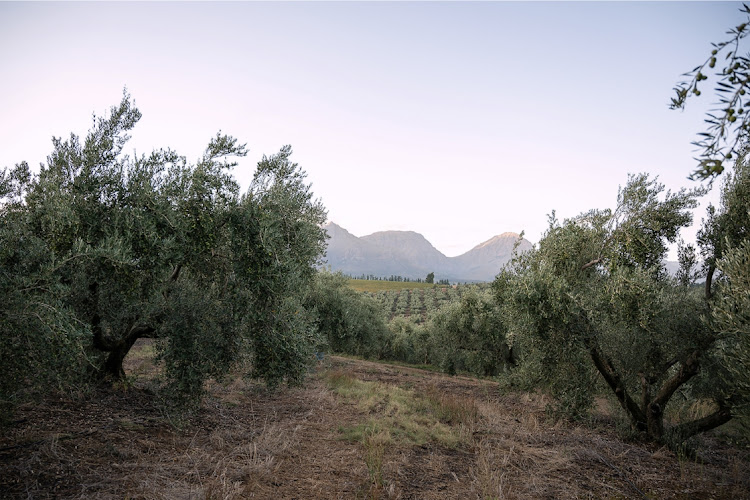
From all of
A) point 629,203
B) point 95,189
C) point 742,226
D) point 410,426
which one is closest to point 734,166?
point 742,226

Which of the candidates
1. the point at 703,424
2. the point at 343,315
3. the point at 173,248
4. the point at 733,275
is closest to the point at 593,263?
the point at 733,275

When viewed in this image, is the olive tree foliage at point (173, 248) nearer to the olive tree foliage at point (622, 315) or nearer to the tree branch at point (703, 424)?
the olive tree foliage at point (622, 315)

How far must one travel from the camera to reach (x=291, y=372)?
996 centimetres

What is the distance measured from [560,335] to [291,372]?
26.9ft

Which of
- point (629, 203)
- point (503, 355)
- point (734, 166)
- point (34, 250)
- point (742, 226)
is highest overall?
point (734, 166)

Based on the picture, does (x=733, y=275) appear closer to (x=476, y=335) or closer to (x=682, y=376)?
(x=682, y=376)

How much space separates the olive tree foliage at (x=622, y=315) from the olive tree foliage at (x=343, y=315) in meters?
21.6

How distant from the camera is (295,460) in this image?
984 cm

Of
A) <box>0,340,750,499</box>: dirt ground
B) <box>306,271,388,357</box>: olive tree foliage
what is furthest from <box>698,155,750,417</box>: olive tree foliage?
<box>306,271,388,357</box>: olive tree foliage

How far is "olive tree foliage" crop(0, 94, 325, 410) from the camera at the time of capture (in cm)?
840

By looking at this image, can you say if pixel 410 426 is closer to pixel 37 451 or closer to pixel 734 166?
pixel 37 451

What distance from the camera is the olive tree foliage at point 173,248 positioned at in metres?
8.40

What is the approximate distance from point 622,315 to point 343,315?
26.4 meters

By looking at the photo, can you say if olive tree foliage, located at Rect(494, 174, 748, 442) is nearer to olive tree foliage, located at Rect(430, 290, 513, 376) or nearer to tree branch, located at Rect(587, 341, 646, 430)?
tree branch, located at Rect(587, 341, 646, 430)
